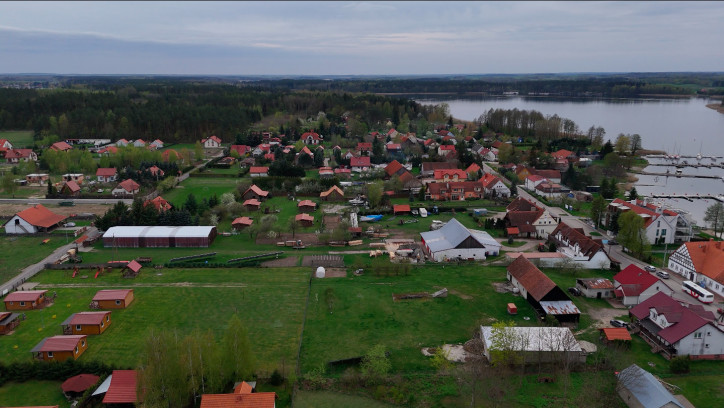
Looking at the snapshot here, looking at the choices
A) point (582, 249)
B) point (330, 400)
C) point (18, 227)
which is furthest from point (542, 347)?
point (18, 227)

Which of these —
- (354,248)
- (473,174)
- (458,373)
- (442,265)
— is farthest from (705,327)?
(473,174)

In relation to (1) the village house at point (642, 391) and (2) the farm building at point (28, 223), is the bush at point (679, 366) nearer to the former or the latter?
(1) the village house at point (642, 391)

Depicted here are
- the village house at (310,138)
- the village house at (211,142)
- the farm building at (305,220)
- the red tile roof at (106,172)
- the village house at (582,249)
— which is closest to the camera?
the village house at (582,249)

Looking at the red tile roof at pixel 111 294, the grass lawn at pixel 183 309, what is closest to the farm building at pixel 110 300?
the red tile roof at pixel 111 294

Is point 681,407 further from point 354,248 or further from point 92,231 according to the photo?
point 92,231

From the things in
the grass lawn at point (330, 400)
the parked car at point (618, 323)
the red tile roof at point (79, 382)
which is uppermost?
the parked car at point (618, 323)

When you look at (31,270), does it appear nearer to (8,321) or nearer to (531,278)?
(8,321)

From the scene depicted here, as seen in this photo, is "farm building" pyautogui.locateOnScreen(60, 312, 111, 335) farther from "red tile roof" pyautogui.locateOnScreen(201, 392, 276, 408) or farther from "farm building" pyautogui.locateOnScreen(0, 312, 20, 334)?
"red tile roof" pyautogui.locateOnScreen(201, 392, 276, 408)
